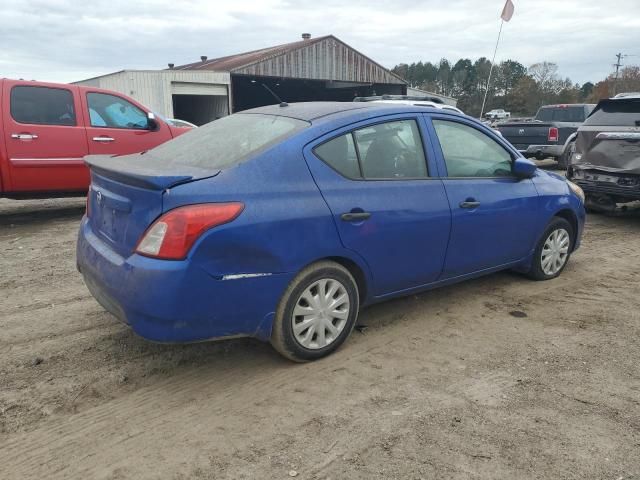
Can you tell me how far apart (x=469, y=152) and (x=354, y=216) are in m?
1.40

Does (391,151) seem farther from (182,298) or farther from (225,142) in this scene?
(182,298)

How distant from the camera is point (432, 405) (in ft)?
9.32

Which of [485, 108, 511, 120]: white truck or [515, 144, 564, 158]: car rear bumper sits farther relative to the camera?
[485, 108, 511, 120]: white truck

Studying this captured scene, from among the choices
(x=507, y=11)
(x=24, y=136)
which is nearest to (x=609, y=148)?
(x=507, y=11)

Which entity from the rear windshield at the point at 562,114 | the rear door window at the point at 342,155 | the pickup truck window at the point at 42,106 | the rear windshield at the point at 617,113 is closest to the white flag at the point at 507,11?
the rear windshield at the point at 562,114

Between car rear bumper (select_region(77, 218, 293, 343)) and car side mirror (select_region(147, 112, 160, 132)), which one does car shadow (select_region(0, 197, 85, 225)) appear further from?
car rear bumper (select_region(77, 218, 293, 343))

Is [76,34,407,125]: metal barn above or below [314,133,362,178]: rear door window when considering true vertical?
above

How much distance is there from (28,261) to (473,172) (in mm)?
4463

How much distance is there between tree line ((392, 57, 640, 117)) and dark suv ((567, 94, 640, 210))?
64.9 m

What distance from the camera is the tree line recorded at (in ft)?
234

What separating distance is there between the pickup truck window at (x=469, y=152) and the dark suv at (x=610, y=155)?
3569 mm

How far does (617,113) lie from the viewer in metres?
7.53

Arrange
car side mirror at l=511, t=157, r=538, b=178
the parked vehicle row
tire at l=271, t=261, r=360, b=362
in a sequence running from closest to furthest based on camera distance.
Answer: tire at l=271, t=261, r=360, b=362
car side mirror at l=511, t=157, r=538, b=178
the parked vehicle row

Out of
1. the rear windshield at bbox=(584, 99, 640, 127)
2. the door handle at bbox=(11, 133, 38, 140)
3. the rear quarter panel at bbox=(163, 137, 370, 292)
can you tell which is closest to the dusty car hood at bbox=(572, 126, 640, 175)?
the rear windshield at bbox=(584, 99, 640, 127)
